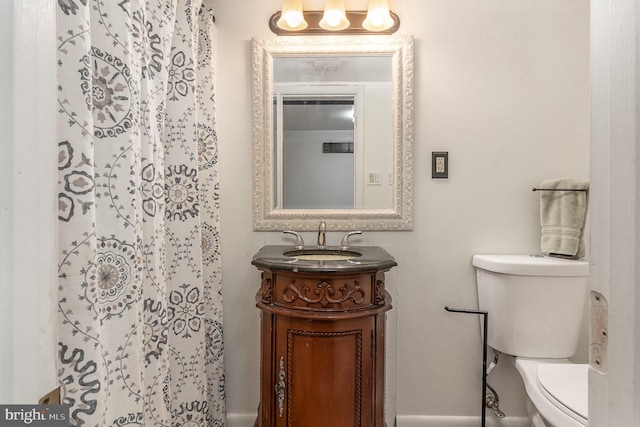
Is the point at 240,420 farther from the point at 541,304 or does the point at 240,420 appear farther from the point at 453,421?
the point at 541,304

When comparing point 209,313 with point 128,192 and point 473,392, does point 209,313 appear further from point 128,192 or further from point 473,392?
point 473,392

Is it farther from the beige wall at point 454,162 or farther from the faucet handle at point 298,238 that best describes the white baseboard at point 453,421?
the faucet handle at point 298,238

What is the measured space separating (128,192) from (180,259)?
46cm

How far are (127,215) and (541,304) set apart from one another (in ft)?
5.10

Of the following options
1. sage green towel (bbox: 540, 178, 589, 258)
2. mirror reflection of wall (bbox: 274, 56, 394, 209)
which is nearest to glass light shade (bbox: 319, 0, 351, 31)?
mirror reflection of wall (bbox: 274, 56, 394, 209)

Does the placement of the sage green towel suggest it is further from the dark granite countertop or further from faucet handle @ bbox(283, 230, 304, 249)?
faucet handle @ bbox(283, 230, 304, 249)

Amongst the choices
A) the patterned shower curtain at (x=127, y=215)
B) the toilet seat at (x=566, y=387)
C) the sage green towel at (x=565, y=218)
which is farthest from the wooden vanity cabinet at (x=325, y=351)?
the sage green towel at (x=565, y=218)

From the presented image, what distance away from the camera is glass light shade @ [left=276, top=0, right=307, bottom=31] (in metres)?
1.48

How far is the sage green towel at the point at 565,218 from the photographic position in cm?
144

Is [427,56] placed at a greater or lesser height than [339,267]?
greater

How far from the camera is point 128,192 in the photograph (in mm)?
758

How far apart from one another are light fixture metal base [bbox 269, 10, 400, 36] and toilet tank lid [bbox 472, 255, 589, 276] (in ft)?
3.84

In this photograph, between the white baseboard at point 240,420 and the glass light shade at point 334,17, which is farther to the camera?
the white baseboard at point 240,420

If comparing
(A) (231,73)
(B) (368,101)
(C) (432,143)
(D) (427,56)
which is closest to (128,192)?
(A) (231,73)
